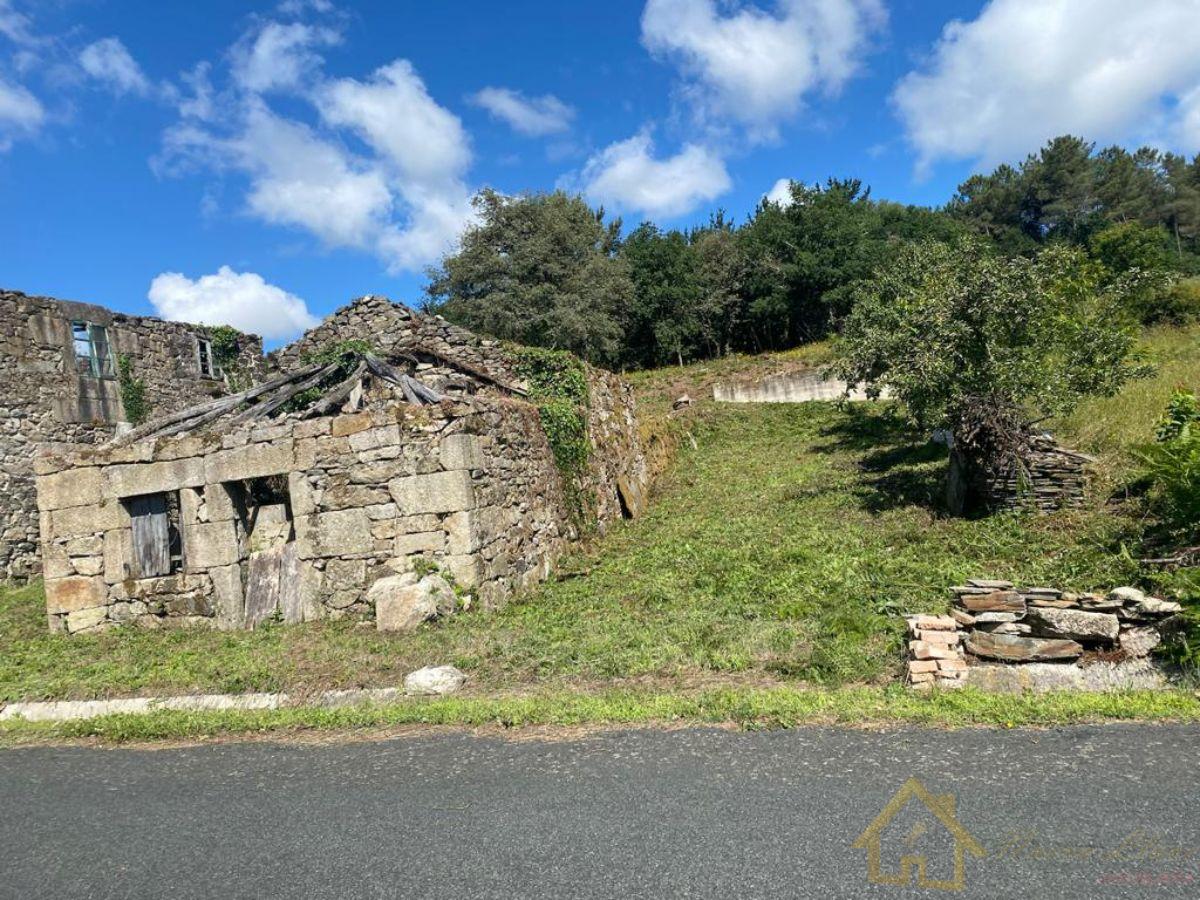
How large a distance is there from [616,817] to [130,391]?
18.5m

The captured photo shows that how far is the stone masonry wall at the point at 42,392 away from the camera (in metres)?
15.5

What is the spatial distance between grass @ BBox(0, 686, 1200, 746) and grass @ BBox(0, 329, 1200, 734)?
0.08 ft

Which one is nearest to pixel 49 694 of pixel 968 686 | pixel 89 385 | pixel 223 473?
pixel 223 473

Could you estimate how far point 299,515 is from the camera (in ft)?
31.2

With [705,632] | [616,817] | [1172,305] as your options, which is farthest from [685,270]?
[616,817]

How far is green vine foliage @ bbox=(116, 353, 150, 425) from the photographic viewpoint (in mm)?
17938

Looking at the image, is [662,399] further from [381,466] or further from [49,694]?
[49,694]

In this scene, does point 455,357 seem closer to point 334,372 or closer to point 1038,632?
point 334,372

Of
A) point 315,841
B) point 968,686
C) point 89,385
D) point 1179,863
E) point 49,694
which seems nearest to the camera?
point 1179,863

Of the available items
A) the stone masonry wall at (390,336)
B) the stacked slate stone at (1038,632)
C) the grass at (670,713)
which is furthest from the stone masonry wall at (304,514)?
the stacked slate stone at (1038,632)

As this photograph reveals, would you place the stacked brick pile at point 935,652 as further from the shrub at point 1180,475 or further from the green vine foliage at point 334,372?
the green vine foliage at point 334,372

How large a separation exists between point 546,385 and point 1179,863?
41.6 feet

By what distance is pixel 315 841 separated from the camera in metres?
3.83

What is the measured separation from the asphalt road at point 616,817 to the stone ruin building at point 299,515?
394 cm
